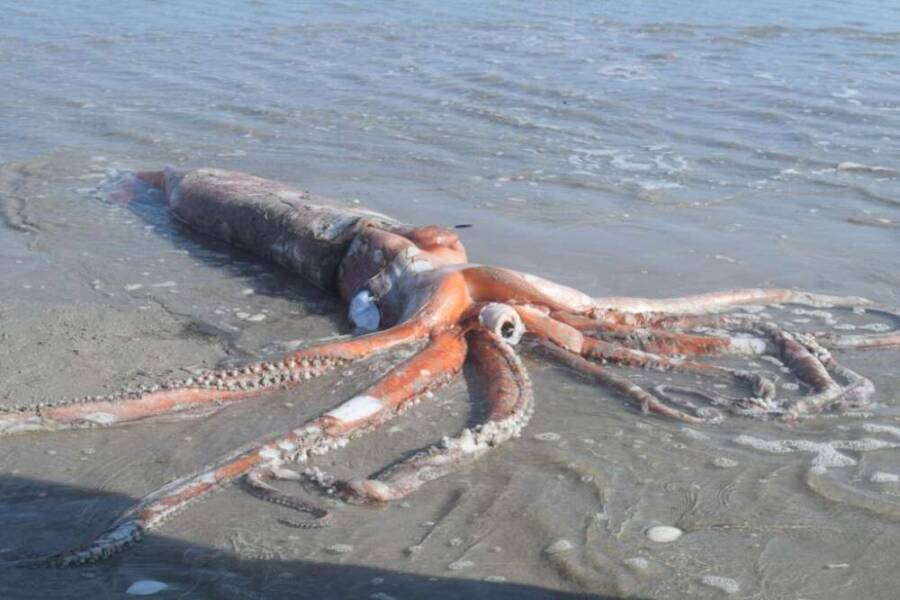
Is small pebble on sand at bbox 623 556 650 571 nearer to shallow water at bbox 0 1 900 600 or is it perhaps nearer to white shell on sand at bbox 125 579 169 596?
shallow water at bbox 0 1 900 600

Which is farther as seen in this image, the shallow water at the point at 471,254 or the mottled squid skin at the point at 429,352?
the mottled squid skin at the point at 429,352

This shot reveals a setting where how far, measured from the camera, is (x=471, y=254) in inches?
286

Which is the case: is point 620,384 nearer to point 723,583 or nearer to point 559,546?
point 559,546

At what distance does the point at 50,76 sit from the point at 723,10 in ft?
36.8

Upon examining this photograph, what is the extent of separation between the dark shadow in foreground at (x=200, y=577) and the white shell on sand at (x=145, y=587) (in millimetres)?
18

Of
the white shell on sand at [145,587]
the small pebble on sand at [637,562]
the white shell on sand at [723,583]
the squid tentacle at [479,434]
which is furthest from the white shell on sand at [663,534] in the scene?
the white shell on sand at [145,587]

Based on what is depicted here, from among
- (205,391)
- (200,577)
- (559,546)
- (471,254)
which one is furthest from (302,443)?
(471,254)

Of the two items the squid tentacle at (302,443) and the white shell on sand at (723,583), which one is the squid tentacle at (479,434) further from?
the white shell on sand at (723,583)

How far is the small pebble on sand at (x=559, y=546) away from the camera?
12.5 ft

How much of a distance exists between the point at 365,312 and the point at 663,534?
254cm

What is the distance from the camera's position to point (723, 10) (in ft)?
62.3

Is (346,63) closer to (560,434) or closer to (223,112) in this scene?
(223,112)

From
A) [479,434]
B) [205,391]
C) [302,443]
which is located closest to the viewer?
[302,443]

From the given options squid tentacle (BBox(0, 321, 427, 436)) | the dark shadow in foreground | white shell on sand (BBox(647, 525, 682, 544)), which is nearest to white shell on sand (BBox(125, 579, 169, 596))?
the dark shadow in foreground
